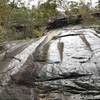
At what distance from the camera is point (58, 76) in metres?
6.41

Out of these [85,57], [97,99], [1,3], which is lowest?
[97,99]

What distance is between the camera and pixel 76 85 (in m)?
6.17

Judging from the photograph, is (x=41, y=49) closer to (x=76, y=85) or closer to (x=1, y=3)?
(x=76, y=85)

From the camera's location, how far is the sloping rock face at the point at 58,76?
6078 millimetres

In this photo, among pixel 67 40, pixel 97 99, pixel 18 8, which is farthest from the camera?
pixel 18 8

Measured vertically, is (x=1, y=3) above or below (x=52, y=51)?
above

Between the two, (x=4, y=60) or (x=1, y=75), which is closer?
(x=1, y=75)

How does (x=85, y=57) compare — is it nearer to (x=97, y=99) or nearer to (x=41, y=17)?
(x=97, y=99)

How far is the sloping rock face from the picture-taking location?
6.08 m

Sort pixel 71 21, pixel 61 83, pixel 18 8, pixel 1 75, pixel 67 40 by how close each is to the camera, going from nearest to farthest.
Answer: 1. pixel 61 83
2. pixel 1 75
3. pixel 67 40
4. pixel 71 21
5. pixel 18 8

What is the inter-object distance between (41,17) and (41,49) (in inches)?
426

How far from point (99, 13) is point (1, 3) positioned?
17.2 feet

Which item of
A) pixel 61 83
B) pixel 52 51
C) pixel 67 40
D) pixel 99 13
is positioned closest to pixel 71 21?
pixel 99 13

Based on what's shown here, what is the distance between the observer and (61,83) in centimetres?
625
